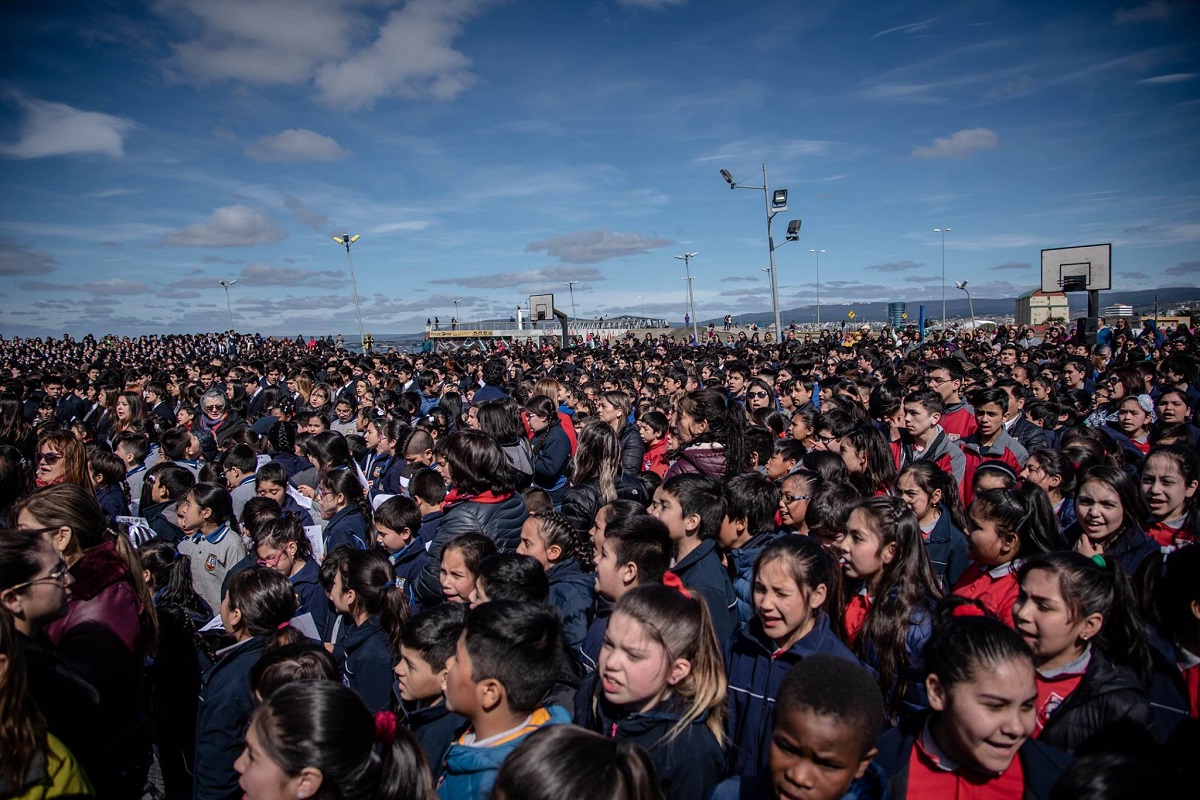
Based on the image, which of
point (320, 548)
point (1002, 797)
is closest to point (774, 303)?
point (320, 548)

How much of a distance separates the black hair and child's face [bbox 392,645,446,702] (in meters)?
0.60

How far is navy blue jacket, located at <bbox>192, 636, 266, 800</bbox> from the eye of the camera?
9.43ft

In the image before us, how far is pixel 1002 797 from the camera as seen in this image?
197 centimetres

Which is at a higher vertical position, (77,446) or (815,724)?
(77,446)

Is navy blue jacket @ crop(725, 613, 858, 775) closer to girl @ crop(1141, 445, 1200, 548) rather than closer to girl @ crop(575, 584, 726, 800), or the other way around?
girl @ crop(575, 584, 726, 800)

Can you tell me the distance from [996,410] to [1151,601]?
320cm

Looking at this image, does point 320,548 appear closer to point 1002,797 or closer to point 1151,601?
point 1002,797

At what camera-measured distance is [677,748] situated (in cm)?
230

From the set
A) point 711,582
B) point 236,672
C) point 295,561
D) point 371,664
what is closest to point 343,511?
point 295,561

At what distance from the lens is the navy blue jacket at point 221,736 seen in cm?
288

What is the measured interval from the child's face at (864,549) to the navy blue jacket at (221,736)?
309 centimetres

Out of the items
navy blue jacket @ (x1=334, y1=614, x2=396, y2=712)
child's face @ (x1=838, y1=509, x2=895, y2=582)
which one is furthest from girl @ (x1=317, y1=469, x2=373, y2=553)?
child's face @ (x1=838, y1=509, x2=895, y2=582)

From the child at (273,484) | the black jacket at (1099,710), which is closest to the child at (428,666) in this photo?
the black jacket at (1099,710)

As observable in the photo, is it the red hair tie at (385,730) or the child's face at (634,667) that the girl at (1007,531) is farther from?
the red hair tie at (385,730)
